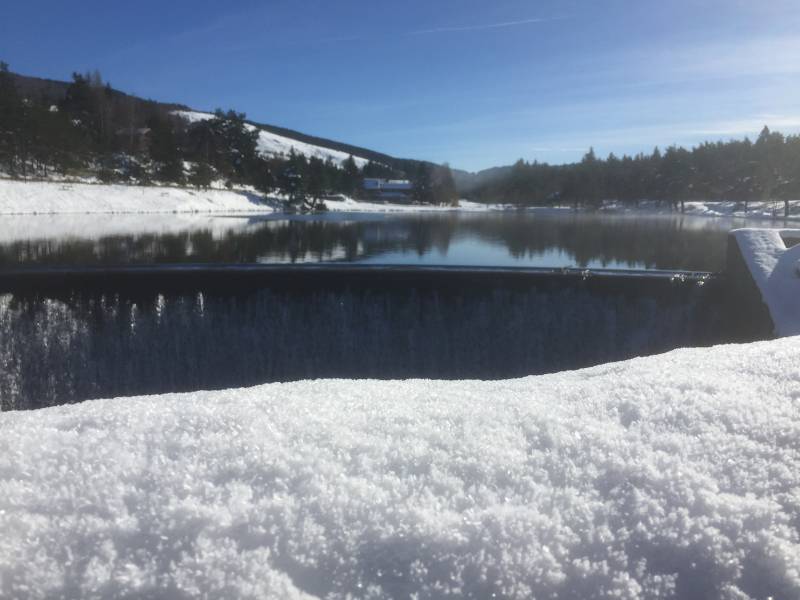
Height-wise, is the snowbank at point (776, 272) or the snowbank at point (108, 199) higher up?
the snowbank at point (108, 199)

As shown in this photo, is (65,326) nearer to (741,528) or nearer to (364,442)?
(364,442)

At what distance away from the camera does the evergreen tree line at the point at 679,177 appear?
60719 mm

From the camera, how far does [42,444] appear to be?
62.7 inches

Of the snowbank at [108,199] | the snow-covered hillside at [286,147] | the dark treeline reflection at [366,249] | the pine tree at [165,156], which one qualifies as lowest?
the dark treeline reflection at [366,249]

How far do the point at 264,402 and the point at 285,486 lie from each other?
1.49 ft

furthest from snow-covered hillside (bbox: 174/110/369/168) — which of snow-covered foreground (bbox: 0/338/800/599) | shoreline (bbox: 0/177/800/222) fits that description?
snow-covered foreground (bbox: 0/338/800/599)

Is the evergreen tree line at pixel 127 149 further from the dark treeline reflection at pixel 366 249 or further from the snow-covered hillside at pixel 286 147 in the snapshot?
the snow-covered hillside at pixel 286 147

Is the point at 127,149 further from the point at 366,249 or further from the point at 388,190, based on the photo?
the point at 388,190

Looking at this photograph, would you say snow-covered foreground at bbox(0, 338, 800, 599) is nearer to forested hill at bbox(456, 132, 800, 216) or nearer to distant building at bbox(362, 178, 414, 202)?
forested hill at bbox(456, 132, 800, 216)

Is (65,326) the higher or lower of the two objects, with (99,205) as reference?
lower

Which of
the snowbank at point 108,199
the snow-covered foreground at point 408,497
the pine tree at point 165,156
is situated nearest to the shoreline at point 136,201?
the snowbank at point 108,199

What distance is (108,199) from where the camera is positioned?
45438 mm

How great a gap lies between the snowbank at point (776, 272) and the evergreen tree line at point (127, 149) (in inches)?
1960

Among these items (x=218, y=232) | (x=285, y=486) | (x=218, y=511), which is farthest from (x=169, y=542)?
(x=218, y=232)
